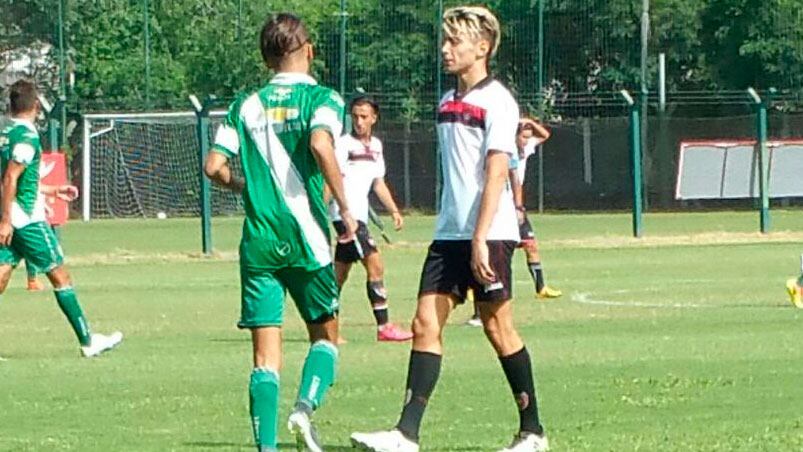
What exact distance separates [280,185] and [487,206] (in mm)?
923

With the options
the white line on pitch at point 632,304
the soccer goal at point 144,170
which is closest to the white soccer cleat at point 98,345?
the white line on pitch at point 632,304

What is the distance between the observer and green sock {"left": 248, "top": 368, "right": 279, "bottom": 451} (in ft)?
27.7

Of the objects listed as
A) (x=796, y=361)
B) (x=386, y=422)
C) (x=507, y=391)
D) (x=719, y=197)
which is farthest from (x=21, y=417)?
(x=719, y=197)

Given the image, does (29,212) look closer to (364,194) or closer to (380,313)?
(364,194)

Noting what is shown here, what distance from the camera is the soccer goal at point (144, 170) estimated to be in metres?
45.2

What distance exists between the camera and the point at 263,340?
859 centimetres

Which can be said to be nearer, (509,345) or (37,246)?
(509,345)

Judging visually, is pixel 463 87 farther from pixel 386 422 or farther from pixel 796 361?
pixel 796 361

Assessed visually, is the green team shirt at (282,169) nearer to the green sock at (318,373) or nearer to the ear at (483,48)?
the green sock at (318,373)

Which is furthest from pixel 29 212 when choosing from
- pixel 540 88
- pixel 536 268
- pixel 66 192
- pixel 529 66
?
pixel 529 66

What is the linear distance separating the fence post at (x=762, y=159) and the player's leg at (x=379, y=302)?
16.6 m

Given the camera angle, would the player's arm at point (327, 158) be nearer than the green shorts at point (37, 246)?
Yes

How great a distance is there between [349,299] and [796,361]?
853 centimetres

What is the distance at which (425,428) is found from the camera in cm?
998
